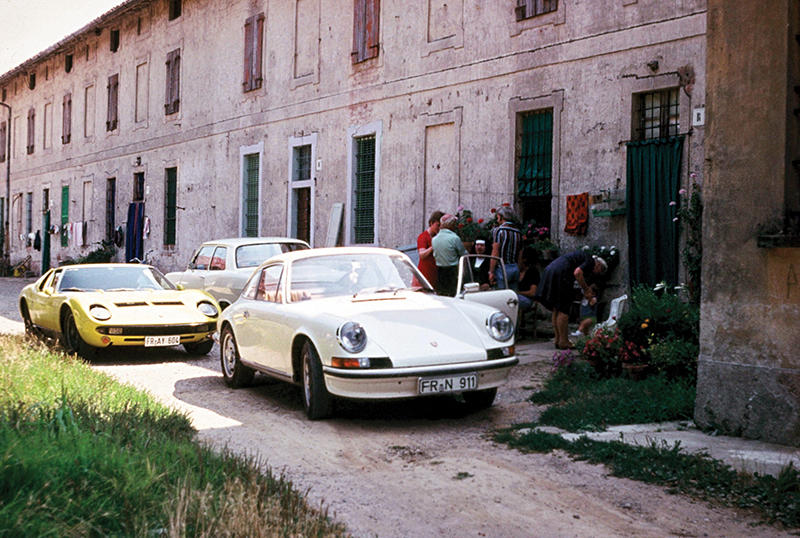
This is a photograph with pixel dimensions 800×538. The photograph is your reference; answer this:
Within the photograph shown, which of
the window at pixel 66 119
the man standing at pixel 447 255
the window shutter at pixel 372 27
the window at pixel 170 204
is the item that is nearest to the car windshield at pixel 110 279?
the man standing at pixel 447 255

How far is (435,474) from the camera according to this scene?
5.81m

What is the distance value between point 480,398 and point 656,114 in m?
6.54

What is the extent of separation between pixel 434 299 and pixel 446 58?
9254 mm

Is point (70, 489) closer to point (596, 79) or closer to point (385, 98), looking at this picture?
point (596, 79)

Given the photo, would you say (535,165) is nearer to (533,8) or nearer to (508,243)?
(508,243)

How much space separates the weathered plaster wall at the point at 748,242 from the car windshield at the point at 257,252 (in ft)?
27.4

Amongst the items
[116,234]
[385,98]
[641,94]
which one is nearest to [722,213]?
[641,94]

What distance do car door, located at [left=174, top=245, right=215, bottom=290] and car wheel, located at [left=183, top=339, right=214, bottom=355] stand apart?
220cm

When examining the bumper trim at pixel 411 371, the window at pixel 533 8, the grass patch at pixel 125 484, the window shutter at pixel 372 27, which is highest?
the window shutter at pixel 372 27

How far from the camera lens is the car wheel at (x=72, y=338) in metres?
11.5

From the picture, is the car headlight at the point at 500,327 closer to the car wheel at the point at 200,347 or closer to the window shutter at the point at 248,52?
the car wheel at the point at 200,347

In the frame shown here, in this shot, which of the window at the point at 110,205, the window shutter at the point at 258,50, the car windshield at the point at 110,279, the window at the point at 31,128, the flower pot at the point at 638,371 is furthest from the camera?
the window at the point at 31,128

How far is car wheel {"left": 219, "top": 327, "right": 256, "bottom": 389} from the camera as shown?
940 cm

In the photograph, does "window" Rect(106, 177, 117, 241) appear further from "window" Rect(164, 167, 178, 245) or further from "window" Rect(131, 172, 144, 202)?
"window" Rect(164, 167, 178, 245)
